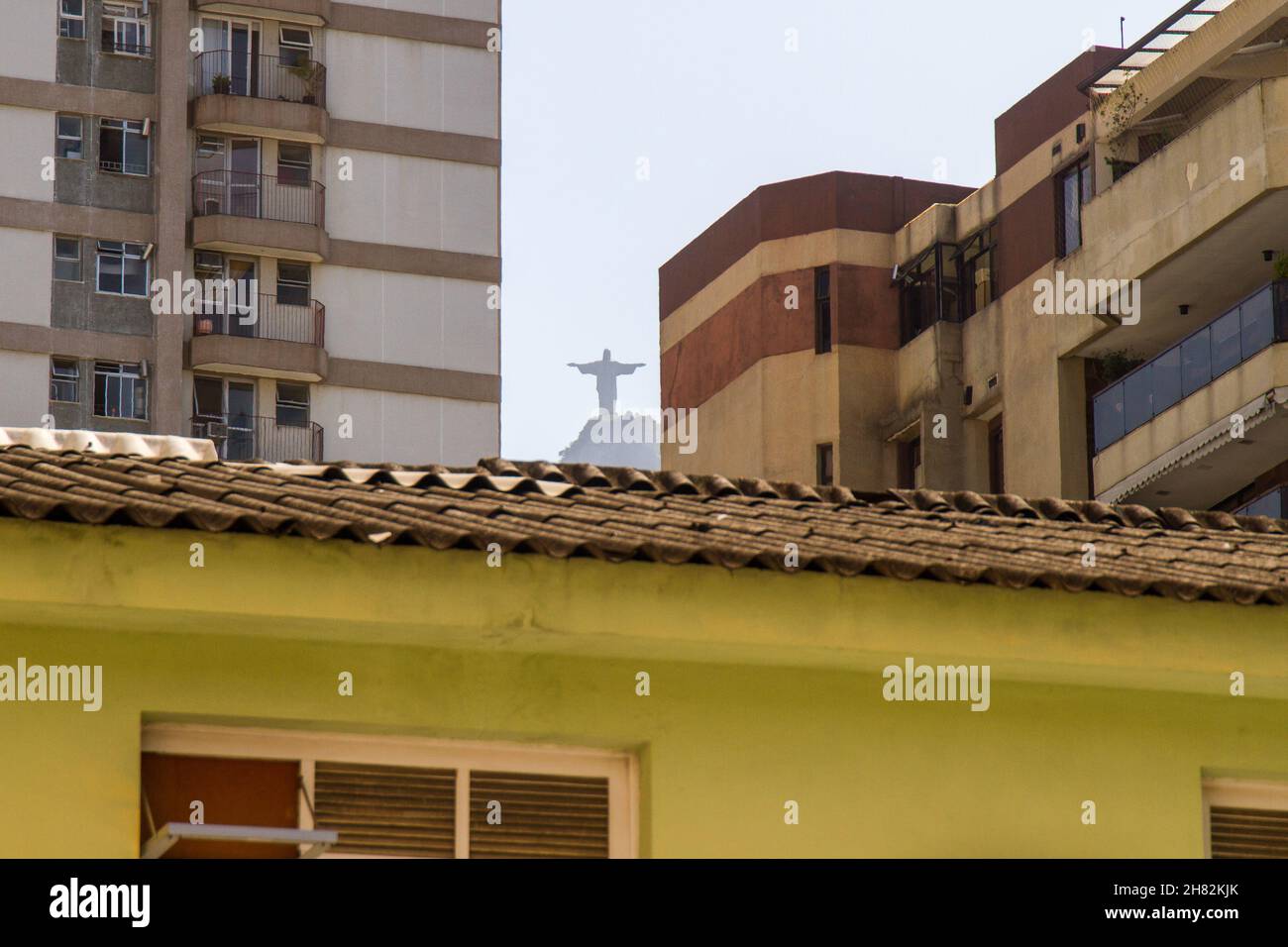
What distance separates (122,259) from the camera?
5488 cm

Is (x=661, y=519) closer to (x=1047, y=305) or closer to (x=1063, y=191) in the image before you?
(x=1047, y=305)

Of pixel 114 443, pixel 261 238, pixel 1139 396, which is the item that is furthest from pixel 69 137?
pixel 114 443

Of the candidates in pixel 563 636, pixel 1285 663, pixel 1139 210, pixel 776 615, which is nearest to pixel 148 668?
pixel 563 636

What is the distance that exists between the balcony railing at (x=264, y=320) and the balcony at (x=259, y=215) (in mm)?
1166

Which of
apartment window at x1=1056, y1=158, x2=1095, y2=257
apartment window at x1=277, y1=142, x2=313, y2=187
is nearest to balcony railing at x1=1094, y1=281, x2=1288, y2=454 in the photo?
apartment window at x1=1056, y1=158, x2=1095, y2=257

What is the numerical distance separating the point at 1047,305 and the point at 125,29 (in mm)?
21439

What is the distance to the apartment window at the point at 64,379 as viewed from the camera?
174 feet

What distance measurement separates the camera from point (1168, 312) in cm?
4816

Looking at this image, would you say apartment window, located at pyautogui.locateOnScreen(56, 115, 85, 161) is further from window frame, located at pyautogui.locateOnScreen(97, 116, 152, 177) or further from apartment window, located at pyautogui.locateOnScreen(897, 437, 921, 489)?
apartment window, located at pyautogui.locateOnScreen(897, 437, 921, 489)

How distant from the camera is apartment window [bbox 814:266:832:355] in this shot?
59.8 meters

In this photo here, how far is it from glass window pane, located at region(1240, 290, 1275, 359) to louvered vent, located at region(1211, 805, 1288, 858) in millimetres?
32611

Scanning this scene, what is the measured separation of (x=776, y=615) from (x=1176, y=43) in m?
40.2
